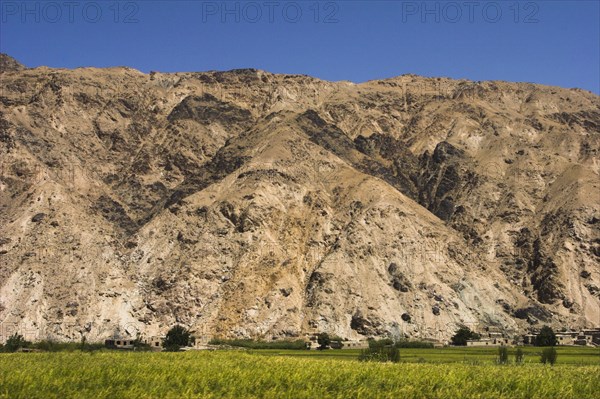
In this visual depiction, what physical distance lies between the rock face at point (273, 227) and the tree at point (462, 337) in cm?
868

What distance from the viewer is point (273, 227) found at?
5797 inches

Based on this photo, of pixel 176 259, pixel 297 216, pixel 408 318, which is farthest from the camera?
pixel 297 216

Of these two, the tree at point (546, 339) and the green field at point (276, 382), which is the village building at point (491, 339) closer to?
the tree at point (546, 339)

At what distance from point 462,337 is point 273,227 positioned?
4328cm

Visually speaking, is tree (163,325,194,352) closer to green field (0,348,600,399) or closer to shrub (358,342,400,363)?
shrub (358,342,400,363)

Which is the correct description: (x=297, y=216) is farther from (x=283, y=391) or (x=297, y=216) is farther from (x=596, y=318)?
(x=283, y=391)

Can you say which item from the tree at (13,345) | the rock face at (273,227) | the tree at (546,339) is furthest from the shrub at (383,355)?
the rock face at (273,227)

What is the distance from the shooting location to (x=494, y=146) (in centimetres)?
19450

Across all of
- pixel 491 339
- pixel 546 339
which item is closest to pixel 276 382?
pixel 546 339

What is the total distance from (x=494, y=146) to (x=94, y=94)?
9872cm

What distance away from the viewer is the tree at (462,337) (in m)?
118

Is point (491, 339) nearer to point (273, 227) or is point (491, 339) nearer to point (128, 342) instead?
point (273, 227)

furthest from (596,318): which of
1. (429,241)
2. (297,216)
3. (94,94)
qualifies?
(94,94)

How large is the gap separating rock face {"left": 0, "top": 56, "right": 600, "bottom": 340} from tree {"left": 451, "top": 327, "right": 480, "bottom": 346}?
28.5 ft
